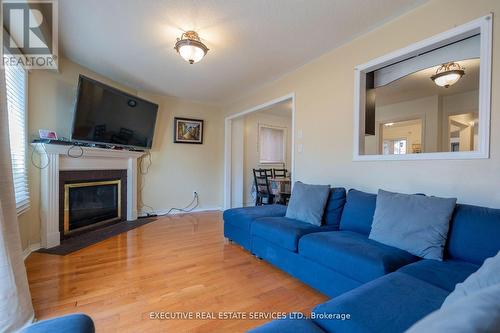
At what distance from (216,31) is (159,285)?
248 cm

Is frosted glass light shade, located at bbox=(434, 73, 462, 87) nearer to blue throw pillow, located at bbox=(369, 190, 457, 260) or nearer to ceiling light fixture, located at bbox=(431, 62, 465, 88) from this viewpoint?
ceiling light fixture, located at bbox=(431, 62, 465, 88)

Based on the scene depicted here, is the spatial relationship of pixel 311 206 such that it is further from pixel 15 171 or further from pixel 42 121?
pixel 42 121

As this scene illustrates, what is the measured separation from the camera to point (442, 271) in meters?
1.39

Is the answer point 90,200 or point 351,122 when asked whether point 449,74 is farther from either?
point 90,200

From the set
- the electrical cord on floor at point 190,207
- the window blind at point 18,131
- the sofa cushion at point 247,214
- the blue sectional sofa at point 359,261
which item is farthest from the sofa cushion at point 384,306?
the electrical cord on floor at point 190,207

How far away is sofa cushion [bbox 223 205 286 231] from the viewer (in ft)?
9.06

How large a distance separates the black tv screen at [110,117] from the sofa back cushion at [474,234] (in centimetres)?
401

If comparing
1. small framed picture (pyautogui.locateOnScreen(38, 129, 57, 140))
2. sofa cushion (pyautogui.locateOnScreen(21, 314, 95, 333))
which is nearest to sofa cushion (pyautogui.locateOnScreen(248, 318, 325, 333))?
sofa cushion (pyautogui.locateOnScreen(21, 314, 95, 333))

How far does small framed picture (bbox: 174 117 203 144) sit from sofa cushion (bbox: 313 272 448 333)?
4.55 metres

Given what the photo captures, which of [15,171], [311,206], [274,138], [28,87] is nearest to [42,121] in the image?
[28,87]

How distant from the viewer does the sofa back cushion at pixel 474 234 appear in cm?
148

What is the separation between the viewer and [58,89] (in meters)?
3.15

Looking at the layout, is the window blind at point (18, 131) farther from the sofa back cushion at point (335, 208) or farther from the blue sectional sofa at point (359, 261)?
the sofa back cushion at point (335, 208)

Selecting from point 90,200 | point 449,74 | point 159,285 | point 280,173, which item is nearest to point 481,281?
point 159,285
